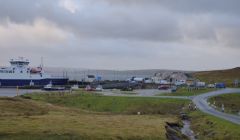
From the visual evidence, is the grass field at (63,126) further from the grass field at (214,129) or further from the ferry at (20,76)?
the ferry at (20,76)

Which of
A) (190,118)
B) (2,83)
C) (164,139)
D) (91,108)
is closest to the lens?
(164,139)

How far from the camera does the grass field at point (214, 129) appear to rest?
46625mm

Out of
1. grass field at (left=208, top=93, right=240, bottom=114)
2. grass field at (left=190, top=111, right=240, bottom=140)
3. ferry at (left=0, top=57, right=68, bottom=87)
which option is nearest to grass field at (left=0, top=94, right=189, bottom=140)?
grass field at (left=190, top=111, right=240, bottom=140)

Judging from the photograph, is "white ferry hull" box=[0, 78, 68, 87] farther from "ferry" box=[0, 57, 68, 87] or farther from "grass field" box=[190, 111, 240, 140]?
"grass field" box=[190, 111, 240, 140]

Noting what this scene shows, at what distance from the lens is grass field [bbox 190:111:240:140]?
153 ft

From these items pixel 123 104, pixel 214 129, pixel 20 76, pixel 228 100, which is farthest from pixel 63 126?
pixel 20 76

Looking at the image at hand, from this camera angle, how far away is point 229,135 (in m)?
46.3

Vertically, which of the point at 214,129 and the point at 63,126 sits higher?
the point at 63,126

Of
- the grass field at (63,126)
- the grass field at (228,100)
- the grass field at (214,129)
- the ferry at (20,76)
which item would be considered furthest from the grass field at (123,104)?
the ferry at (20,76)

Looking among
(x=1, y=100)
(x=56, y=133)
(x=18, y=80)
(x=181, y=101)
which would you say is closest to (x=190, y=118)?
(x=181, y=101)

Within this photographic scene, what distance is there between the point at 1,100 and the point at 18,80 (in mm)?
115941

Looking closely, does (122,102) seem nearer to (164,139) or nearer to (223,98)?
(223,98)

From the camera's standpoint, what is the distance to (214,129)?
2039 inches

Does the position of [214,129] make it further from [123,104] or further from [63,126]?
[123,104]
